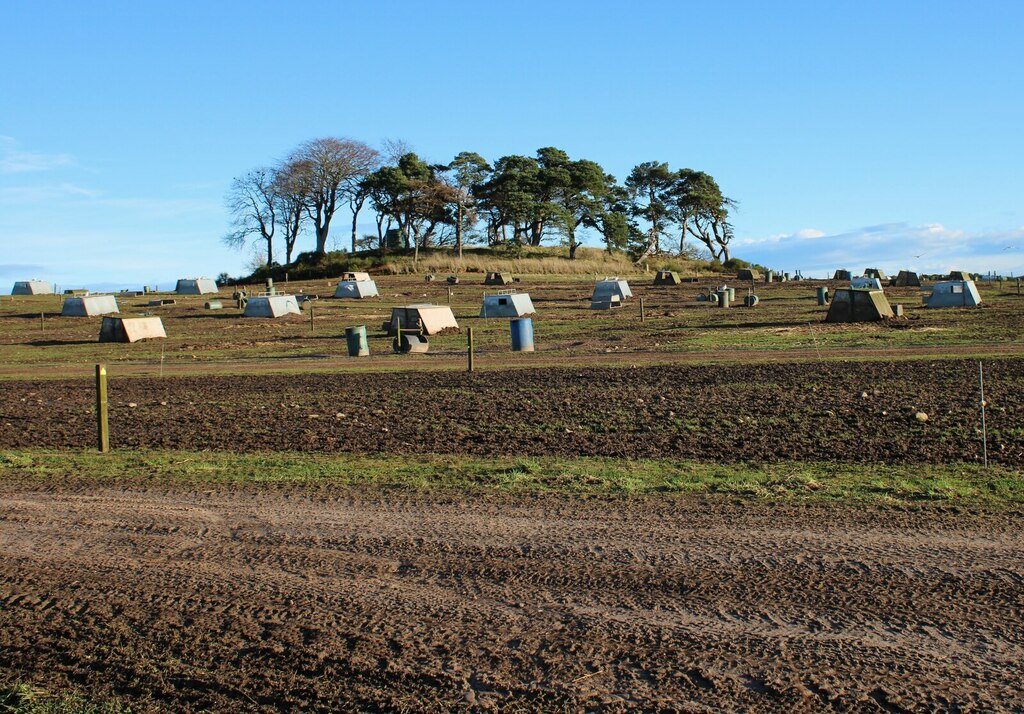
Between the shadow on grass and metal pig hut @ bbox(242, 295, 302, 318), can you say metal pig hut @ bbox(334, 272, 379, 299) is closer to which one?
metal pig hut @ bbox(242, 295, 302, 318)

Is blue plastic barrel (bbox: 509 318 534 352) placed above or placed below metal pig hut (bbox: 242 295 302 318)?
below

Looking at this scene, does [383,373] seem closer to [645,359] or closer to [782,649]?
[645,359]

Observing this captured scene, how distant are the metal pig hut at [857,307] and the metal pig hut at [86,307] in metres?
36.7

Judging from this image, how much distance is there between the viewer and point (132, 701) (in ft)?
17.4

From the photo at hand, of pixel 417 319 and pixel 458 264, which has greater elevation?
pixel 458 264

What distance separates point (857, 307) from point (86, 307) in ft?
124

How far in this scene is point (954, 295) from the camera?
43.1 metres

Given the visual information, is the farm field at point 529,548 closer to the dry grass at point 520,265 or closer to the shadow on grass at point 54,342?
the shadow on grass at point 54,342

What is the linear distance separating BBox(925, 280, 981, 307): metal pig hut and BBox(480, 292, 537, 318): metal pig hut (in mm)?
17686

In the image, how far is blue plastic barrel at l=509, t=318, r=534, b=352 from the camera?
1128 inches

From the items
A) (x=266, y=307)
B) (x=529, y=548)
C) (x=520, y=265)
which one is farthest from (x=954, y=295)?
(x=520, y=265)

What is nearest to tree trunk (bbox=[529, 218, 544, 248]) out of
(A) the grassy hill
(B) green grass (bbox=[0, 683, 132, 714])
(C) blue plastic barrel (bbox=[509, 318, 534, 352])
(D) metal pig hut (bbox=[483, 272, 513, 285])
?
(A) the grassy hill

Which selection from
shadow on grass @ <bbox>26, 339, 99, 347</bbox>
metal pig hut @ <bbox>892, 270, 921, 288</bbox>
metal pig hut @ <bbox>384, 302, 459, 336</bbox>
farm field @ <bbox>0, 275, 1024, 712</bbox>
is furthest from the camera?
metal pig hut @ <bbox>892, 270, 921, 288</bbox>

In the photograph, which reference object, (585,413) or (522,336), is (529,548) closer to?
(585,413)
